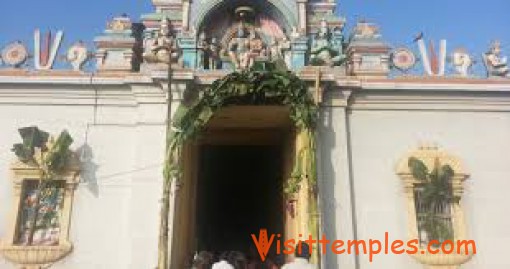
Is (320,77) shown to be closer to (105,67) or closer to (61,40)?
(105,67)

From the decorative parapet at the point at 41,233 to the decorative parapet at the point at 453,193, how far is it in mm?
7102

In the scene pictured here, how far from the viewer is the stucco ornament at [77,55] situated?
12.0m

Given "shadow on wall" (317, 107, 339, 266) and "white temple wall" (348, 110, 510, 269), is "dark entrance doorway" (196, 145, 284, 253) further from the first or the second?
"white temple wall" (348, 110, 510, 269)

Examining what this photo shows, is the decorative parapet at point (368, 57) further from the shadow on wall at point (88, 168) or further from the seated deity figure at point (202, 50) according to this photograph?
the shadow on wall at point (88, 168)

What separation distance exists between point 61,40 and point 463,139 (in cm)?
1051

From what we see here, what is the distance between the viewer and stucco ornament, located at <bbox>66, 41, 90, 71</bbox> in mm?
11984

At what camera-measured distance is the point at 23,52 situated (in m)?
11.8

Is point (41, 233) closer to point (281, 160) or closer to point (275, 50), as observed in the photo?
point (281, 160)

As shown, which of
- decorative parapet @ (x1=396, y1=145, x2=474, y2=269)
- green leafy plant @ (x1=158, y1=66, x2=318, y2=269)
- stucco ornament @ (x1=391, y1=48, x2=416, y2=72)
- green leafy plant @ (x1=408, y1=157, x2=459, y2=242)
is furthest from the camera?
stucco ornament @ (x1=391, y1=48, x2=416, y2=72)

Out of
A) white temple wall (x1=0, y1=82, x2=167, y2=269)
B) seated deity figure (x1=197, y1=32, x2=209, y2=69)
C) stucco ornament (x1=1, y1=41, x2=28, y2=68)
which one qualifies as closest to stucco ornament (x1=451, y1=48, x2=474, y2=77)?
seated deity figure (x1=197, y1=32, x2=209, y2=69)

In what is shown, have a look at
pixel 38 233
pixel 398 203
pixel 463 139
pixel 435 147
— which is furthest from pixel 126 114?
pixel 463 139

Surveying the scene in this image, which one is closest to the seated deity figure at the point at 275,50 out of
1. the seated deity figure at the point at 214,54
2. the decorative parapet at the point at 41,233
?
the seated deity figure at the point at 214,54

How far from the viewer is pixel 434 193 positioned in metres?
9.64

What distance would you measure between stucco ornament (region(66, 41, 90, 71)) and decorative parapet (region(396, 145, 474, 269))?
8.32 m
